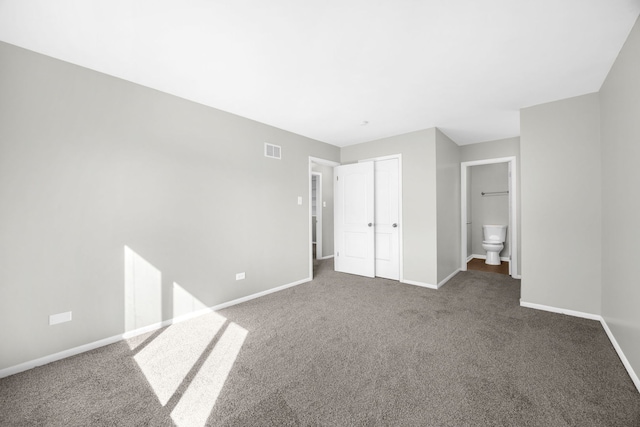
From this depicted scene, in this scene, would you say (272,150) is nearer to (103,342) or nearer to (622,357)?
(103,342)

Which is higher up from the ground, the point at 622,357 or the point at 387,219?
the point at 387,219

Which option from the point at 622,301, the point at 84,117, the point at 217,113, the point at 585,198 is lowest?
the point at 622,301

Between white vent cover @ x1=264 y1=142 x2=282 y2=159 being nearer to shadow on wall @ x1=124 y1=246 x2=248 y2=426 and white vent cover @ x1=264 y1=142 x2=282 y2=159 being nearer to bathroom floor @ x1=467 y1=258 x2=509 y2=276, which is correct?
shadow on wall @ x1=124 y1=246 x2=248 y2=426

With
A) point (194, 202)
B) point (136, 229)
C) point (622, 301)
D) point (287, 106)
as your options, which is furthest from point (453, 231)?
point (136, 229)

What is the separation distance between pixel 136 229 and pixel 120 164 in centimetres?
64

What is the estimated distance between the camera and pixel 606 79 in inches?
98.8

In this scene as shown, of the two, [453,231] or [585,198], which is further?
[453,231]

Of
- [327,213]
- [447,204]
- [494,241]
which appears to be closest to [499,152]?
[447,204]

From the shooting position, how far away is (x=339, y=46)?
204cm

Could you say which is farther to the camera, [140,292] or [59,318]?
[140,292]

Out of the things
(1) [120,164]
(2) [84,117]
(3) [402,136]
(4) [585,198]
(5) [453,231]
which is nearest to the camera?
(2) [84,117]

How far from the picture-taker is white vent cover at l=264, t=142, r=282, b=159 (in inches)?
150

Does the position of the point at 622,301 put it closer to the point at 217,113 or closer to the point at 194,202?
the point at 194,202

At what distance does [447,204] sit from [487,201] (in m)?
2.49
